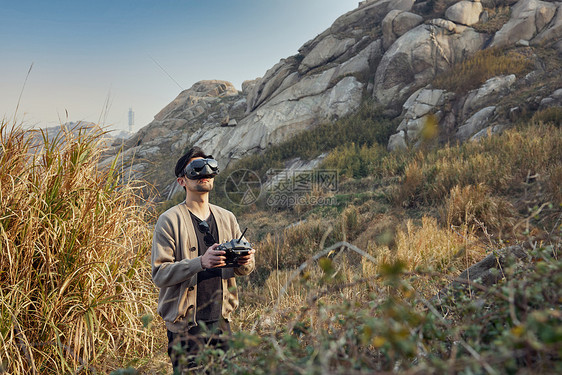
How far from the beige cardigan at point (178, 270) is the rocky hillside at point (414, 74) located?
7.15 meters

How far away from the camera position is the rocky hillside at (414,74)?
13.2 metres

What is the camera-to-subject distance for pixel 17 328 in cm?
267

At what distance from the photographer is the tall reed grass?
9.02 feet

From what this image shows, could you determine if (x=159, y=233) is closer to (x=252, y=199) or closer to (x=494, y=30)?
(x=252, y=199)

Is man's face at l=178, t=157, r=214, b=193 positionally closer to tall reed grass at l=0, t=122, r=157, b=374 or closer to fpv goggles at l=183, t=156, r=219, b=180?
fpv goggles at l=183, t=156, r=219, b=180

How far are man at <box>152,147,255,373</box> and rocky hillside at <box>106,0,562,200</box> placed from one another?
7014mm

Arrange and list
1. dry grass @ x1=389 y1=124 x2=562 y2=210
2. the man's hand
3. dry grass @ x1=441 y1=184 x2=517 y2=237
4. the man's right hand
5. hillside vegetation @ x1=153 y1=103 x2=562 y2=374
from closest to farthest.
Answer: hillside vegetation @ x1=153 y1=103 x2=562 y2=374
the man's right hand
the man's hand
dry grass @ x1=441 y1=184 x2=517 y2=237
dry grass @ x1=389 y1=124 x2=562 y2=210

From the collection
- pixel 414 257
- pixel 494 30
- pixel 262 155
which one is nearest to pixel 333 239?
pixel 414 257

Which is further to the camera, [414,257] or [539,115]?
[539,115]

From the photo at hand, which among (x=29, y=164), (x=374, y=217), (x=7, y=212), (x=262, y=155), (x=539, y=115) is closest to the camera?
(x=7, y=212)

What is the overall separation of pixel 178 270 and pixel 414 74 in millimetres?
18287

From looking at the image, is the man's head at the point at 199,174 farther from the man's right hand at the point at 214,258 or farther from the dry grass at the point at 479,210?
the dry grass at the point at 479,210

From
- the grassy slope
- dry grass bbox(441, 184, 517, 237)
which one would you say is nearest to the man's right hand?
the grassy slope

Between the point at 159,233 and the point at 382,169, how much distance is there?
9718 mm
